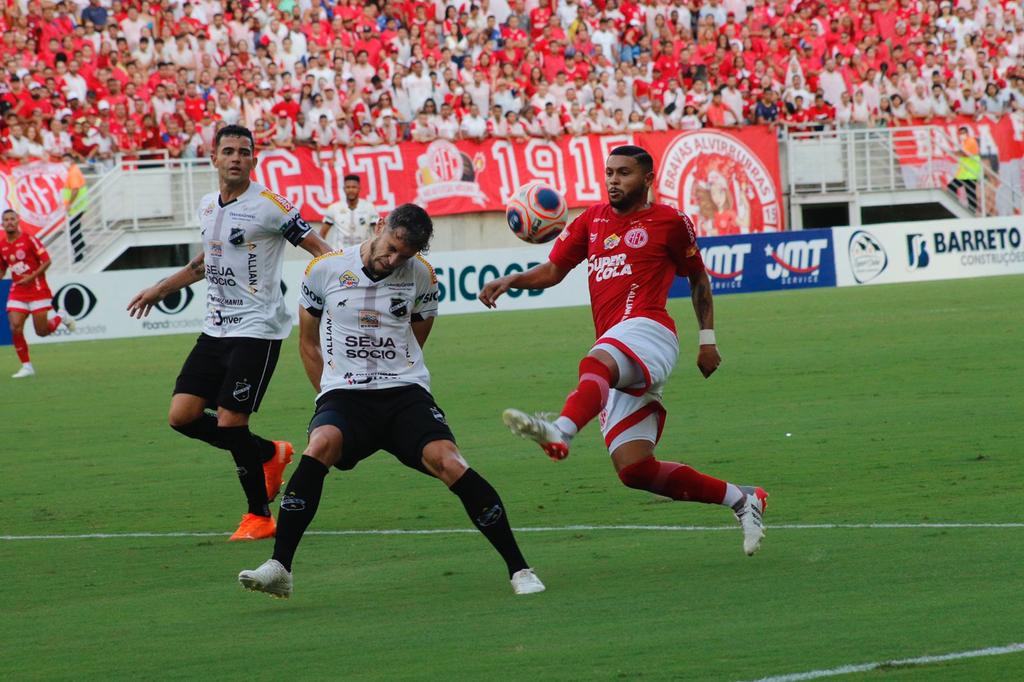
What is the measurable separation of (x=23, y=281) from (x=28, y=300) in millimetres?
266

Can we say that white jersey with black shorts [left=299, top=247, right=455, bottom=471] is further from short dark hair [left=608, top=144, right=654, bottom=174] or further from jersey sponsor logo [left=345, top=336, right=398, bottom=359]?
short dark hair [left=608, top=144, right=654, bottom=174]

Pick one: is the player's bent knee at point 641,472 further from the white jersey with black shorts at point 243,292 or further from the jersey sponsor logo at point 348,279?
the white jersey with black shorts at point 243,292

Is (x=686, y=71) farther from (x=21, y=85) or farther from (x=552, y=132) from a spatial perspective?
(x=21, y=85)

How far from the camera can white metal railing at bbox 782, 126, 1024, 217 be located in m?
35.5

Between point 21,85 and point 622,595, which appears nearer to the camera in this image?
point 622,595

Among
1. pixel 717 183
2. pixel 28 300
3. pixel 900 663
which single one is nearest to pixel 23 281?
pixel 28 300

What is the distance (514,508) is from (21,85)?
20.2 m

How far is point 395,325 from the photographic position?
24.4ft

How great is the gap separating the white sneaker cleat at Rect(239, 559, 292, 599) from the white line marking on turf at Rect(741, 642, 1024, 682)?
2386 millimetres

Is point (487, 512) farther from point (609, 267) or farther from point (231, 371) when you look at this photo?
point (231, 371)

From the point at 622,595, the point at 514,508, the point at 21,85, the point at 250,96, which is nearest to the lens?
the point at 622,595

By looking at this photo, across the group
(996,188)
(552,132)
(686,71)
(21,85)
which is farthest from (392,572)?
(996,188)

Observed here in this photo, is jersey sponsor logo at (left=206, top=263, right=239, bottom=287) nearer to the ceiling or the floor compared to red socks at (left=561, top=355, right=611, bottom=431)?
nearer to the ceiling

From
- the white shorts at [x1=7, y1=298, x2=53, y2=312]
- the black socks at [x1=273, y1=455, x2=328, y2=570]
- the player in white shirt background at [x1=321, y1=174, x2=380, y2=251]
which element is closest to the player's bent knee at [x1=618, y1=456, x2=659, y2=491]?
the black socks at [x1=273, y1=455, x2=328, y2=570]
